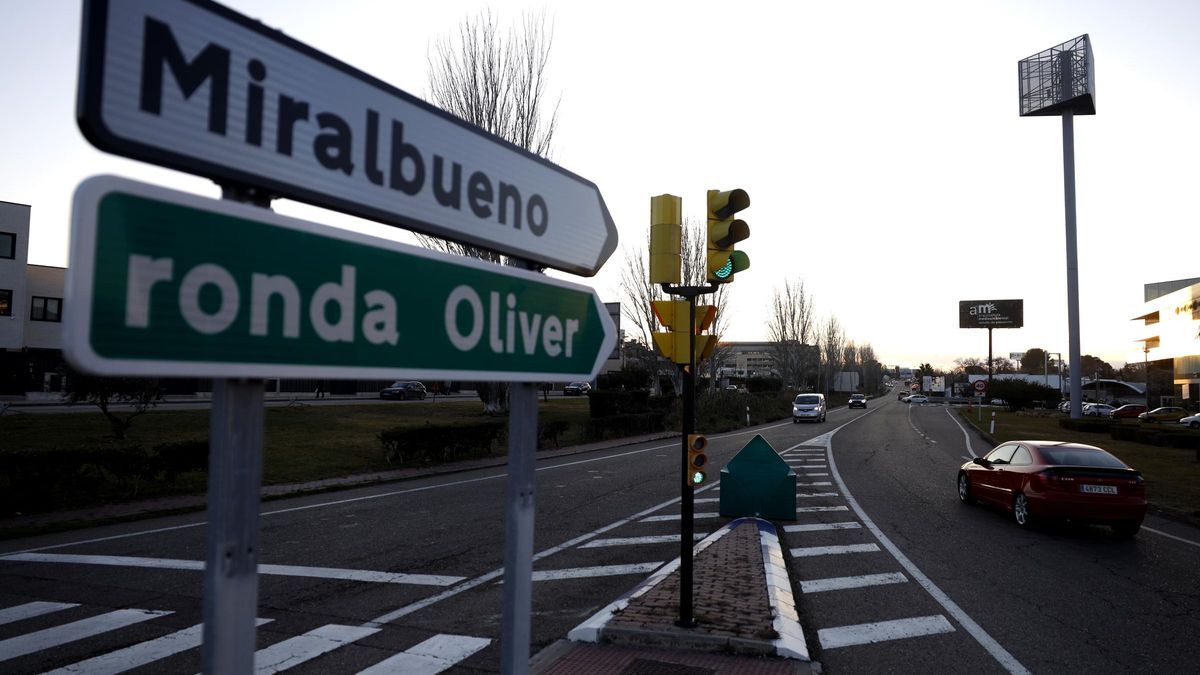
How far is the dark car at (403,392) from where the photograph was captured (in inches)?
2101

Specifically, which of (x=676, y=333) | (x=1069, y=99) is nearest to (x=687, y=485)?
(x=676, y=333)

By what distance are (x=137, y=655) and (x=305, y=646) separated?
124cm

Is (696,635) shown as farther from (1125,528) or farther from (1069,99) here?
(1069,99)

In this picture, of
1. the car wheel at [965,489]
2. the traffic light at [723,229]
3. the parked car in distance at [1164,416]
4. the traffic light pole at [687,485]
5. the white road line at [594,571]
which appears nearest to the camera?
the traffic light pole at [687,485]

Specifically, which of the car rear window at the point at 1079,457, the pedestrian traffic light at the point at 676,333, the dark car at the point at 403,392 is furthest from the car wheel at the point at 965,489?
the dark car at the point at 403,392

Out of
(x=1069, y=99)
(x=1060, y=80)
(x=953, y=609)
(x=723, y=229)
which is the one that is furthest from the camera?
(x=1060, y=80)

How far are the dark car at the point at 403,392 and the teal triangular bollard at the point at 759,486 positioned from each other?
147 ft

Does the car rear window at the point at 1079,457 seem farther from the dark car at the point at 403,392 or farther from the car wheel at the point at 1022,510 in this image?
the dark car at the point at 403,392

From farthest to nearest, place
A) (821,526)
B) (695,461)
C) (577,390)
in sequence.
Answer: (577,390) → (821,526) → (695,461)

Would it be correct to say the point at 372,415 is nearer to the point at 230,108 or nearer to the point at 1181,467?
the point at 1181,467

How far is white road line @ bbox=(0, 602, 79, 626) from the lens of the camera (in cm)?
642

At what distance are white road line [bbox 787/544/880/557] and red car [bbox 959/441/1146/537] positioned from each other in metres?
3.47

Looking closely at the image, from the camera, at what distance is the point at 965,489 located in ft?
47.1

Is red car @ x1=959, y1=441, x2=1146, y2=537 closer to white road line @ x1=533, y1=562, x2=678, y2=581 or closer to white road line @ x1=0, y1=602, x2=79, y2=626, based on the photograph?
white road line @ x1=533, y1=562, x2=678, y2=581
